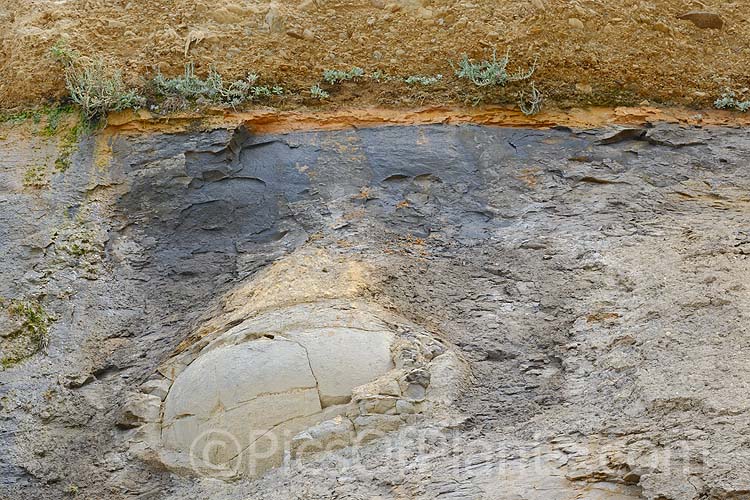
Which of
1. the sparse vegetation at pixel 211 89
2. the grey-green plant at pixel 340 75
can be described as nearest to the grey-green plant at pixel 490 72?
the grey-green plant at pixel 340 75

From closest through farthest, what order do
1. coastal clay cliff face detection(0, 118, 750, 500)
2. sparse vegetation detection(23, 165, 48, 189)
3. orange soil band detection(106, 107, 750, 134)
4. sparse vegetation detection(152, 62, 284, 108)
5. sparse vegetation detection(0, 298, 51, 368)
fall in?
coastal clay cliff face detection(0, 118, 750, 500) < sparse vegetation detection(0, 298, 51, 368) < sparse vegetation detection(23, 165, 48, 189) < orange soil band detection(106, 107, 750, 134) < sparse vegetation detection(152, 62, 284, 108)

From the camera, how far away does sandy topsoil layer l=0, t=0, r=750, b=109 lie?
23.6 feet

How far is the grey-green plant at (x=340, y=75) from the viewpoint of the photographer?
718 centimetres

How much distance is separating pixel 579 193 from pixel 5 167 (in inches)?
151

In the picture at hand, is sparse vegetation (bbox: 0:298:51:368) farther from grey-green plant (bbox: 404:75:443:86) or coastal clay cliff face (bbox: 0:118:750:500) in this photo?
grey-green plant (bbox: 404:75:443:86)

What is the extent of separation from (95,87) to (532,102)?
3082 millimetres

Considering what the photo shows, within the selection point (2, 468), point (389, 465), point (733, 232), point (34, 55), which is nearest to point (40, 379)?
point (2, 468)

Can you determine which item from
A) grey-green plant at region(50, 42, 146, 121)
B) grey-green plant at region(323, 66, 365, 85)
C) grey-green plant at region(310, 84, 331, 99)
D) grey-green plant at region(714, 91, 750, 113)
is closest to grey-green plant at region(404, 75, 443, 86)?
grey-green plant at region(323, 66, 365, 85)

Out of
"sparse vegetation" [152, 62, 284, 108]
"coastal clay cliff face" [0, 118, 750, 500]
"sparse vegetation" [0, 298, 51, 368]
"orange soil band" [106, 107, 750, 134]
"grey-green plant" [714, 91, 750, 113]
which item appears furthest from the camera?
"grey-green plant" [714, 91, 750, 113]

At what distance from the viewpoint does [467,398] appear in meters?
4.99

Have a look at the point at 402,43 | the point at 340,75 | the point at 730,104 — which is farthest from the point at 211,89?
the point at 730,104

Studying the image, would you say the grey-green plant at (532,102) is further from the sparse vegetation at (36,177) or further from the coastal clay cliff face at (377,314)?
the sparse vegetation at (36,177)

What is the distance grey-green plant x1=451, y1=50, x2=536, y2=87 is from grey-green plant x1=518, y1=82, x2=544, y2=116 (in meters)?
0.14

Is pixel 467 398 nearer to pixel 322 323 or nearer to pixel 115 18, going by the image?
pixel 322 323
